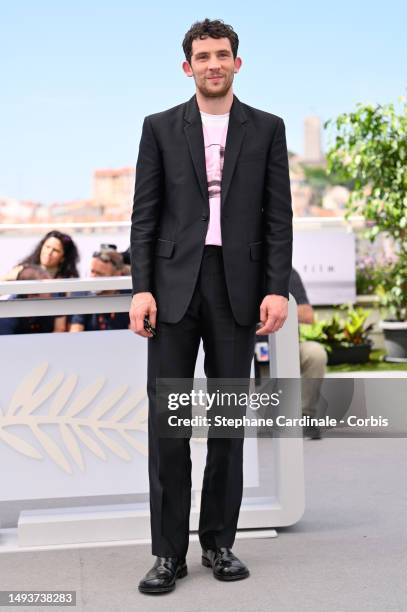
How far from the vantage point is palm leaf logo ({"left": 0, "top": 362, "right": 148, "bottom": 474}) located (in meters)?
4.07

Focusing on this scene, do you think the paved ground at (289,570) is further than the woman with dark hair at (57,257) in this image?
No

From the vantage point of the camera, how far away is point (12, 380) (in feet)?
13.4

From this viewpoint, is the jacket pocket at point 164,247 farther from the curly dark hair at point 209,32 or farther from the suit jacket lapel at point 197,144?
the curly dark hair at point 209,32

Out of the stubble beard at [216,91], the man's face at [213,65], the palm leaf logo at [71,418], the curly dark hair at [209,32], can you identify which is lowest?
the palm leaf logo at [71,418]

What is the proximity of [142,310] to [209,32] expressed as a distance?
2.74ft

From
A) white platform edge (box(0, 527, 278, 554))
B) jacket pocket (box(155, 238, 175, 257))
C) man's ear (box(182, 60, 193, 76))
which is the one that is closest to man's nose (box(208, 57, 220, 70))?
man's ear (box(182, 60, 193, 76))

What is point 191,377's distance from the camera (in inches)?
135

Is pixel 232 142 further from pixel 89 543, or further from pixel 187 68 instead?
pixel 89 543

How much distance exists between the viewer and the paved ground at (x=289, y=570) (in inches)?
130

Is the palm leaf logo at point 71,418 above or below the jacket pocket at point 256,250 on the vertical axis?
below

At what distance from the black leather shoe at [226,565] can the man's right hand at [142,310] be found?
742 millimetres

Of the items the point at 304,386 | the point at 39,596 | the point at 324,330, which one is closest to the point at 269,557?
the point at 39,596

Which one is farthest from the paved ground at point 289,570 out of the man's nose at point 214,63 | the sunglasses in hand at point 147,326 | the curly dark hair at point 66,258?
the curly dark hair at point 66,258

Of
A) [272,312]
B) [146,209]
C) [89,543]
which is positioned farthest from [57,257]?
[272,312]
